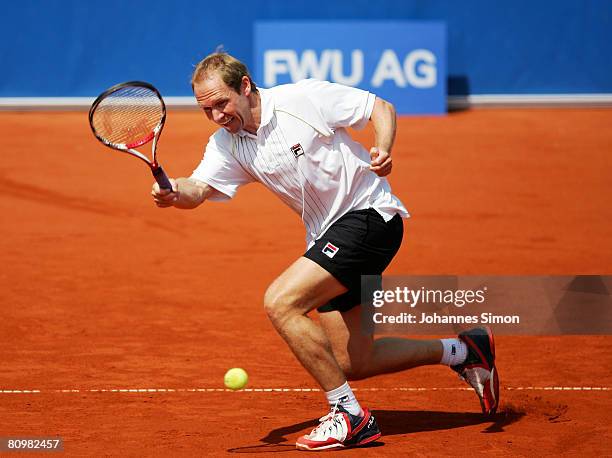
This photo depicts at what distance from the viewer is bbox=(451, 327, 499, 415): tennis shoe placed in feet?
20.8

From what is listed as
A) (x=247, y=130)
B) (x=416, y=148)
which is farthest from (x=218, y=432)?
(x=416, y=148)

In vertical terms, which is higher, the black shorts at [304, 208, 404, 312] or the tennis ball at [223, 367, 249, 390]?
the black shorts at [304, 208, 404, 312]

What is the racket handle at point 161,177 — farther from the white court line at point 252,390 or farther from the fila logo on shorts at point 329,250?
the white court line at point 252,390

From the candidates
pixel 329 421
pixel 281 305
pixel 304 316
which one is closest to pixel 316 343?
pixel 304 316

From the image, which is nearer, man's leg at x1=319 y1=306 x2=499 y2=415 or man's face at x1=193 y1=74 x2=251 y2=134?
man's face at x1=193 y1=74 x2=251 y2=134

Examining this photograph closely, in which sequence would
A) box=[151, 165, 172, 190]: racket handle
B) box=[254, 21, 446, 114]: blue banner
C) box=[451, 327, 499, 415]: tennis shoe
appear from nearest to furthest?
box=[151, 165, 172, 190]: racket handle → box=[451, 327, 499, 415]: tennis shoe → box=[254, 21, 446, 114]: blue banner

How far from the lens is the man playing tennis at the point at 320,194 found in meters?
5.60

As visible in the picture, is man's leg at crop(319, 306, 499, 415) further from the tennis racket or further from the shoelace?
the tennis racket

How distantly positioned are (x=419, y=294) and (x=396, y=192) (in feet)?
14.0

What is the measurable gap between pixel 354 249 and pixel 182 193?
94 centimetres

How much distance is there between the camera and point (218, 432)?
602 cm

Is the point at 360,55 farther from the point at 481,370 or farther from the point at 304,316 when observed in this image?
the point at 304,316

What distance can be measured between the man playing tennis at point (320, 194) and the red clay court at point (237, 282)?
409 millimetres

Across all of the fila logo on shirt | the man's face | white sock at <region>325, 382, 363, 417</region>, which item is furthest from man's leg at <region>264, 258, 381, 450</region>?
the man's face
